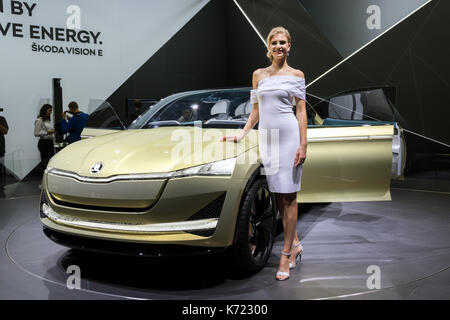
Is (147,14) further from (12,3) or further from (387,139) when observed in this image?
(387,139)

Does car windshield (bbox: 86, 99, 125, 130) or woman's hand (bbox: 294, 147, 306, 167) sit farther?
car windshield (bbox: 86, 99, 125, 130)

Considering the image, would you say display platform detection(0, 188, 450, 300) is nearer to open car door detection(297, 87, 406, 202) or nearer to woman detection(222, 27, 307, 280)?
woman detection(222, 27, 307, 280)

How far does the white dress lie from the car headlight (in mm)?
300

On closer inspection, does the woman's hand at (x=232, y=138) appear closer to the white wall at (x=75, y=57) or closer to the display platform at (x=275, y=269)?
the display platform at (x=275, y=269)

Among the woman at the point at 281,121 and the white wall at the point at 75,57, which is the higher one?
the white wall at the point at 75,57

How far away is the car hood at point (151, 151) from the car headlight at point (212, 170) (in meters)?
0.03

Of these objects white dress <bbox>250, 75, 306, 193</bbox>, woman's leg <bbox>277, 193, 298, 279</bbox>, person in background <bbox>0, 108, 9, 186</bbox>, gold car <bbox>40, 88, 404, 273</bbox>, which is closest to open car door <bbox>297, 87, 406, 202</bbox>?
gold car <bbox>40, 88, 404, 273</bbox>

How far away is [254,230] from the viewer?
8.86ft

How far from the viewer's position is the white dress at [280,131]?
2598 millimetres

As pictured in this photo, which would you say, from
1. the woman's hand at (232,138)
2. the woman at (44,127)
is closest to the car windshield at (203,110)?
the woman's hand at (232,138)

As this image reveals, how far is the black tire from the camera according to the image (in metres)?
2.50

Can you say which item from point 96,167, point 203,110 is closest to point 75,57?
point 203,110

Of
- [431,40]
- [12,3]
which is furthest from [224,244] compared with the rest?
[12,3]

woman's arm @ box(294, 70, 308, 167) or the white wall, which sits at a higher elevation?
the white wall
